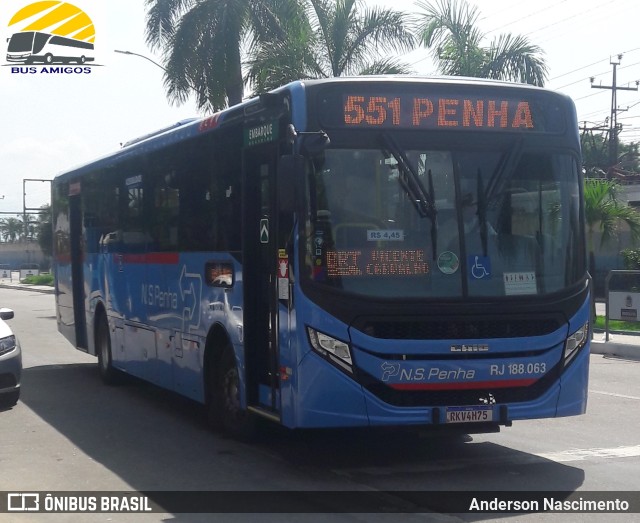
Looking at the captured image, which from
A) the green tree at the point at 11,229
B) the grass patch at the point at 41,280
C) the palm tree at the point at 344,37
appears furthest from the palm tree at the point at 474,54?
the green tree at the point at 11,229

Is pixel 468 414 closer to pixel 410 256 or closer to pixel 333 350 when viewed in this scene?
pixel 333 350

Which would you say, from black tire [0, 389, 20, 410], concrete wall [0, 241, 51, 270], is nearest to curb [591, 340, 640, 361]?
black tire [0, 389, 20, 410]

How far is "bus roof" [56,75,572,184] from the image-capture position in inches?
338

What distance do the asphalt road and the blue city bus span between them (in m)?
0.54

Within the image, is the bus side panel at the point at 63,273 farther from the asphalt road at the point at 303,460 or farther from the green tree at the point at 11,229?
the green tree at the point at 11,229

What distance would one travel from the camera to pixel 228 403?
10336mm

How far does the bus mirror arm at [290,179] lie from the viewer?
26.7 feet

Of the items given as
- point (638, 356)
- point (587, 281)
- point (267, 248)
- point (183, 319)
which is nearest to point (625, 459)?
point (587, 281)

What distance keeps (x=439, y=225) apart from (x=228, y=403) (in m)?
3.24

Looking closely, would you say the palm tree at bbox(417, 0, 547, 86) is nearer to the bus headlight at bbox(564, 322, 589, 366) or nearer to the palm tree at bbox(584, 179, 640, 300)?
the palm tree at bbox(584, 179, 640, 300)

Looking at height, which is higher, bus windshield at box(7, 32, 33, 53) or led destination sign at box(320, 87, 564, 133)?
bus windshield at box(7, 32, 33, 53)

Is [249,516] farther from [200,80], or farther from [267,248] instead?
[200,80]

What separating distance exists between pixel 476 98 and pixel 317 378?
279 centimetres

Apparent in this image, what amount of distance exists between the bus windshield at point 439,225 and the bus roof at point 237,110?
63 centimetres
